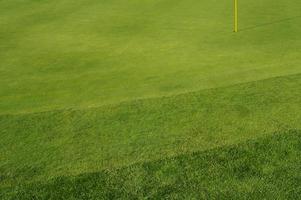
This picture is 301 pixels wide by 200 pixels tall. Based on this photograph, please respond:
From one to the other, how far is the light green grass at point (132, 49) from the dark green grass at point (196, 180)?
249 cm

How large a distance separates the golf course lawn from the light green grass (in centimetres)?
4

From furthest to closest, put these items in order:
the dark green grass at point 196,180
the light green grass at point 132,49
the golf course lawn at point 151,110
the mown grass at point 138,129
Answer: the light green grass at point 132,49, the mown grass at point 138,129, the golf course lawn at point 151,110, the dark green grass at point 196,180

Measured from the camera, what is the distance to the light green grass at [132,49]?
896 cm

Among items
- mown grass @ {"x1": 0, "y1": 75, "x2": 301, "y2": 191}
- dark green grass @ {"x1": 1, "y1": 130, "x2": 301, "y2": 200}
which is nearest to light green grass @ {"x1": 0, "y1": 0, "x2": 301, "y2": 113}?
mown grass @ {"x1": 0, "y1": 75, "x2": 301, "y2": 191}

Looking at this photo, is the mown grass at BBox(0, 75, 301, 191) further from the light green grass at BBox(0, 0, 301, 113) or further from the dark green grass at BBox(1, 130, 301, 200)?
the light green grass at BBox(0, 0, 301, 113)

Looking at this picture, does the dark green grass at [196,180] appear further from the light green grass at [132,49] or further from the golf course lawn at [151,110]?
the light green grass at [132,49]

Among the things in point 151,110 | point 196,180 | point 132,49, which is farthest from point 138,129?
Result: point 132,49

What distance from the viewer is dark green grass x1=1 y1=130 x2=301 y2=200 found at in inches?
221

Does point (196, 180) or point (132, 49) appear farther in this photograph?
point (132, 49)

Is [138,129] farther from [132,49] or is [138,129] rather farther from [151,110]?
[132,49]

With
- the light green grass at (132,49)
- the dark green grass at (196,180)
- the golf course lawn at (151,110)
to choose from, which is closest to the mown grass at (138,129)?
the golf course lawn at (151,110)

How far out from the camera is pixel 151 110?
795 cm

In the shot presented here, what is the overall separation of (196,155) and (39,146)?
7.49 feet

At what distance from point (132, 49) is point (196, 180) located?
6123mm
